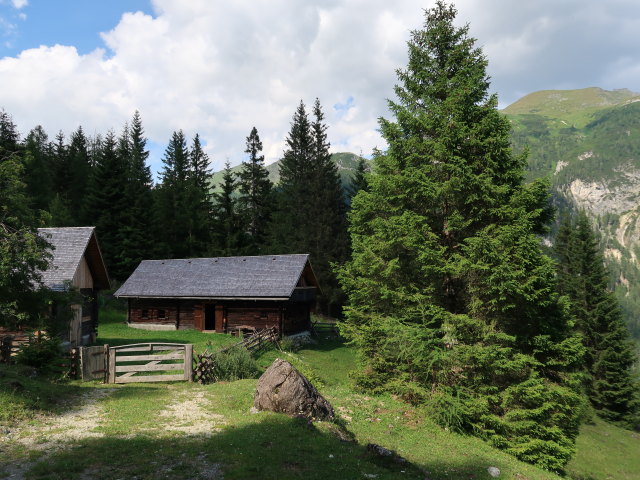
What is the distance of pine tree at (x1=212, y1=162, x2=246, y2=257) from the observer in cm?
5119

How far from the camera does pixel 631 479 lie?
23047 millimetres

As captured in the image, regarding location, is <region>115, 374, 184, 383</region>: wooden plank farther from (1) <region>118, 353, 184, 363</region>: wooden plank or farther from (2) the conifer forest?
(2) the conifer forest

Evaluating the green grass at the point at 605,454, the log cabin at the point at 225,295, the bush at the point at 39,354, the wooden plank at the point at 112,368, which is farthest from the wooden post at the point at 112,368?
the green grass at the point at 605,454

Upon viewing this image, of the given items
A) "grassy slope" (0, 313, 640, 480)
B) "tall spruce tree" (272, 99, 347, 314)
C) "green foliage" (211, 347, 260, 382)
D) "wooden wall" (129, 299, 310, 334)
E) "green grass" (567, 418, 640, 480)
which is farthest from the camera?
"tall spruce tree" (272, 99, 347, 314)

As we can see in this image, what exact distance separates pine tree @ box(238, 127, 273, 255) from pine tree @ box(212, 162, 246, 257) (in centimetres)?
138

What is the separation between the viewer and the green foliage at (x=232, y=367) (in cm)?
1747

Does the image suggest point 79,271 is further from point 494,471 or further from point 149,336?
point 494,471

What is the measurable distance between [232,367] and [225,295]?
14.9 meters

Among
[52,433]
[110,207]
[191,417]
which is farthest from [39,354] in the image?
[110,207]

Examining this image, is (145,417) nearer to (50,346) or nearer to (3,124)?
(50,346)

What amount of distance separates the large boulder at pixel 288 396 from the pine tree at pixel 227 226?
40.1m

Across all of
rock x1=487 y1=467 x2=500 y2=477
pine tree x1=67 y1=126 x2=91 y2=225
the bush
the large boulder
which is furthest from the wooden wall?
pine tree x1=67 y1=126 x2=91 y2=225

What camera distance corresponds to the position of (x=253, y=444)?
8938 millimetres

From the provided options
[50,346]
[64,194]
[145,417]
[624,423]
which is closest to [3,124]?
[64,194]
